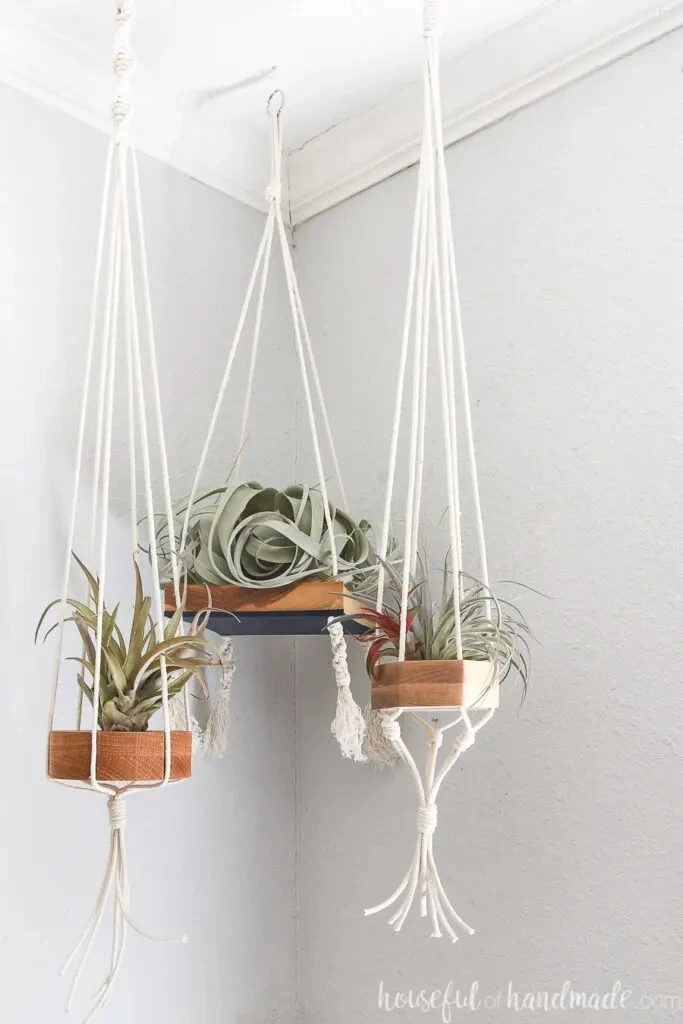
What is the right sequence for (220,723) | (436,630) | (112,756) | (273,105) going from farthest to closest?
(273,105) < (220,723) < (436,630) < (112,756)

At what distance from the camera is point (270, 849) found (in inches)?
56.1

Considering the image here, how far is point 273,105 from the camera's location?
149 cm

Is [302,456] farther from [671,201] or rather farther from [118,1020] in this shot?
[118,1020]

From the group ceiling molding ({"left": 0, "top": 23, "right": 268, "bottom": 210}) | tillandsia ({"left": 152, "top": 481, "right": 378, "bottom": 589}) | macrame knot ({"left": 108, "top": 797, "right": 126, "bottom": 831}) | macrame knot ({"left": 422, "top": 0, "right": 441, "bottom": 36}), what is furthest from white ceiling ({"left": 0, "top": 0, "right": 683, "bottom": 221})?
macrame knot ({"left": 108, "top": 797, "right": 126, "bottom": 831})

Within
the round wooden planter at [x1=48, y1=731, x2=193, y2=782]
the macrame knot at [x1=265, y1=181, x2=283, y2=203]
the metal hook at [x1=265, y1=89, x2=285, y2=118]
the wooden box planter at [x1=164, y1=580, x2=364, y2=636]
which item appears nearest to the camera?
the round wooden planter at [x1=48, y1=731, x2=193, y2=782]

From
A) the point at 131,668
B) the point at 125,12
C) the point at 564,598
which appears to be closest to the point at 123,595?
the point at 131,668

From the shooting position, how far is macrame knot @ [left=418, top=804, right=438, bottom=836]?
986 mm

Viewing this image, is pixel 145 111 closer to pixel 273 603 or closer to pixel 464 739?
pixel 273 603

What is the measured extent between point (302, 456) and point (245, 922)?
0.71 meters

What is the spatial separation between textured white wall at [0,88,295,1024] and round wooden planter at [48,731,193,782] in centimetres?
24

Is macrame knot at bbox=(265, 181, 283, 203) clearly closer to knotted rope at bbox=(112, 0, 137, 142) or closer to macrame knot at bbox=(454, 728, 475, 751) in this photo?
knotted rope at bbox=(112, 0, 137, 142)

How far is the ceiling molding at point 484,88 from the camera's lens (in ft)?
4.09

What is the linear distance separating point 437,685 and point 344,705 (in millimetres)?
198

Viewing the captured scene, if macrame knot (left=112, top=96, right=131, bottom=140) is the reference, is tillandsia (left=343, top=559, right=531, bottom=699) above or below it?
below
